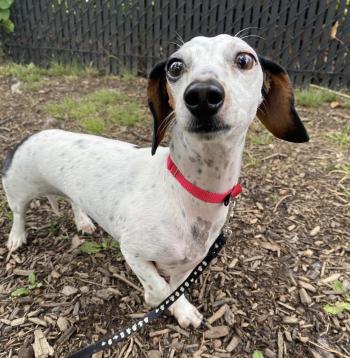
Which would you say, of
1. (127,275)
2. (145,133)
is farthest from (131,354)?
(145,133)

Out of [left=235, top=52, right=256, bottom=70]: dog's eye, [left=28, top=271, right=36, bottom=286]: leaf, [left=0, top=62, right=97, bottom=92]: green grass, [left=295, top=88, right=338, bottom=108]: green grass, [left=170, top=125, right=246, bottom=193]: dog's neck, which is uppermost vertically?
[left=235, top=52, right=256, bottom=70]: dog's eye

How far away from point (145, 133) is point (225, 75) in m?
2.91

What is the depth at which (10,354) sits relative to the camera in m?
2.26

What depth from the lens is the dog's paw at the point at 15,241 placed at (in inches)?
118

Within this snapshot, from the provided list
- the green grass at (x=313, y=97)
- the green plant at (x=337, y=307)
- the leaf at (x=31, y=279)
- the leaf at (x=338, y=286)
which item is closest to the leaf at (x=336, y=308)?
the green plant at (x=337, y=307)

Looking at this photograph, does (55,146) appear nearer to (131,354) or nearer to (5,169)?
(5,169)

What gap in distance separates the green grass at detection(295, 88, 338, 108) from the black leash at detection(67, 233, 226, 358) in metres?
3.49

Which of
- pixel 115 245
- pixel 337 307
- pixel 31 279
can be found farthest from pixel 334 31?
pixel 31 279

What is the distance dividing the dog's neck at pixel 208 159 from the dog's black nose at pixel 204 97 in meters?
0.20

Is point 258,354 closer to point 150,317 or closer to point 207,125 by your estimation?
point 150,317

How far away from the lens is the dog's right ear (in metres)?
2.03

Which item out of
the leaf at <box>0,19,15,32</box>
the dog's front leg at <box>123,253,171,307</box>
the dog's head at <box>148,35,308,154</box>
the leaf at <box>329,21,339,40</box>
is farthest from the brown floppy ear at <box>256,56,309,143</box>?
the leaf at <box>0,19,15,32</box>

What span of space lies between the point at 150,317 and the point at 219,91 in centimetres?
129

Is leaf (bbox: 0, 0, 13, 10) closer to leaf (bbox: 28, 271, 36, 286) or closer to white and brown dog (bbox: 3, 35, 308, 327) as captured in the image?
white and brown dog (bbox: 3, 35, 308, 327)
